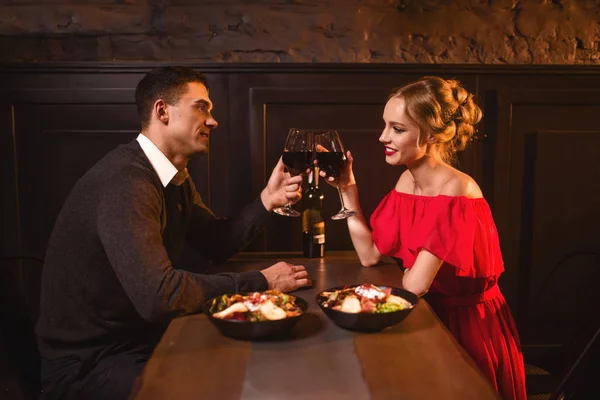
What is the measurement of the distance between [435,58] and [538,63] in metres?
0.53

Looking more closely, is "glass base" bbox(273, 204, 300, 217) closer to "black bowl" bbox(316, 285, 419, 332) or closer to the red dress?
the red dress

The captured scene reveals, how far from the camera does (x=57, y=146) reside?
9.52 feet

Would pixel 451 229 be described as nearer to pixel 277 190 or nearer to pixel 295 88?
pixel 277 190

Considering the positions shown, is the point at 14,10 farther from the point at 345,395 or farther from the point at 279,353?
the point at 345,395

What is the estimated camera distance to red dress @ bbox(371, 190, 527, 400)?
196 cm

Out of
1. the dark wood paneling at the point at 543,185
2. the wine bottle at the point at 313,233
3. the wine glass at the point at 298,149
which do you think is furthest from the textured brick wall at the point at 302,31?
the wine glass at the point at 298,149

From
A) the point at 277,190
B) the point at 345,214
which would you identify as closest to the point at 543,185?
the point at 345,214

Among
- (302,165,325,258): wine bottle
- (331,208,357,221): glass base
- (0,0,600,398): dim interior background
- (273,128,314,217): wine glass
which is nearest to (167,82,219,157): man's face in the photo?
(273,128,314,217): wine glass

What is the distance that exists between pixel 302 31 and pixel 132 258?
172 centimetres

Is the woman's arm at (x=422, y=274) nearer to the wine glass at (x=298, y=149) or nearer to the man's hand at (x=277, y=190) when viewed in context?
the wine glass at (x=298, y=149)

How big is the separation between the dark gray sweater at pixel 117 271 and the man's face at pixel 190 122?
151 millimetres

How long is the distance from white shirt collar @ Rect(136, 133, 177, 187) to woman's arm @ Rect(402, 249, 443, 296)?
0.89 meters

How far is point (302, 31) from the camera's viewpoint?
2906 mm

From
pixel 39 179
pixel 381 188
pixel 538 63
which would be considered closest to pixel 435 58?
pixel 538 63
